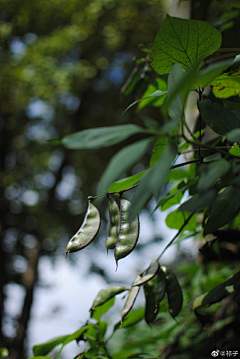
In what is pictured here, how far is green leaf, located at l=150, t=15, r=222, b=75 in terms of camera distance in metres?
0.26

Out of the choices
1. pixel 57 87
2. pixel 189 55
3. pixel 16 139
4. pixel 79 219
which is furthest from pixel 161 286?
pixel 16 139

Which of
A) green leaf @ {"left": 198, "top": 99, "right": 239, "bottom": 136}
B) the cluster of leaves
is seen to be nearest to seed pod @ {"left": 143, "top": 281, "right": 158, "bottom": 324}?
the cluster of leaves

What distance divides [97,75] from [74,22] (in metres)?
0.65

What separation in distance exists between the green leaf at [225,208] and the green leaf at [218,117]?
0.06 meters

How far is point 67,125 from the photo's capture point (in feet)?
12.1

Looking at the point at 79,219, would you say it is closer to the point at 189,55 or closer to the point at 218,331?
the point at 218,331

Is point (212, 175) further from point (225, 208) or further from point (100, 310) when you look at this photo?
point (100, 310)

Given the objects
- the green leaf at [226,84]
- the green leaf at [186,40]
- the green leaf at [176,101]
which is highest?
the green leaf at [186,40]

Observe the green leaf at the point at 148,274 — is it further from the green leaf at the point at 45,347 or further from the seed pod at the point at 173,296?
the green leaf at the point at 45,347

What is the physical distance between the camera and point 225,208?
298 millimetres

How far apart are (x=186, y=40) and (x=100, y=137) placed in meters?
0.16

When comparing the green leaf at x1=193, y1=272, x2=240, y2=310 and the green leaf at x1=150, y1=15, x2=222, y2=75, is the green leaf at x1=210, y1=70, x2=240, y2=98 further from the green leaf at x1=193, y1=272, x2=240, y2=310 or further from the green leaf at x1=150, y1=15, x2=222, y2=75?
the green leaf at x1=193, y1=272, x2=240, y2=310

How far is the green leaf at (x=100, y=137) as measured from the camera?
16 centimetres

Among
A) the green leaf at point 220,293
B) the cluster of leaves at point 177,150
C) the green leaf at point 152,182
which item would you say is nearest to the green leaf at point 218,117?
the cluster of leaves at point 177,150
